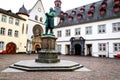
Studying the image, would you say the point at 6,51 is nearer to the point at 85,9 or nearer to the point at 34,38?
the point at 34,38

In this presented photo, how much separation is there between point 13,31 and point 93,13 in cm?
1891

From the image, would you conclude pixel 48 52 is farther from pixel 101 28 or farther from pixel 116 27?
pixel 101 28

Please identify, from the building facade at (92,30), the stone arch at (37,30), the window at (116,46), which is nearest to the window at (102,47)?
the building facade at (92,30)

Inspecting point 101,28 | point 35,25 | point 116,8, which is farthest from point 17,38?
point 116,8

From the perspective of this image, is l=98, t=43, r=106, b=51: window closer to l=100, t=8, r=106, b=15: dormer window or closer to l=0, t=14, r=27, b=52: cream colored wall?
l=100, t=8, r=106, b=15: dormer window

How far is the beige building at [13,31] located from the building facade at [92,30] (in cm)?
866

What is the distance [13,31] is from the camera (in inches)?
1337

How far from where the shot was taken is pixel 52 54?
39.6 feet

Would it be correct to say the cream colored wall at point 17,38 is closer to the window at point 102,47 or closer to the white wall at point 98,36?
the white wall at point 98,36

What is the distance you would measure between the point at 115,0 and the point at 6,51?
2562cm

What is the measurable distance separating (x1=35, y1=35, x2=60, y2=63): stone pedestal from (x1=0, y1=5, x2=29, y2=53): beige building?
21.5 m

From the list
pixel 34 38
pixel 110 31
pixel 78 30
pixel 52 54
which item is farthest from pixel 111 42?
pixel 34 38

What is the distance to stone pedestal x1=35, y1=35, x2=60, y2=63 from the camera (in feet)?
39.0

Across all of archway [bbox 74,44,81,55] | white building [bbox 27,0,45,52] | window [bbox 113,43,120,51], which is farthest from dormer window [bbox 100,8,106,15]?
white building [bbox 27,0,45,52]
